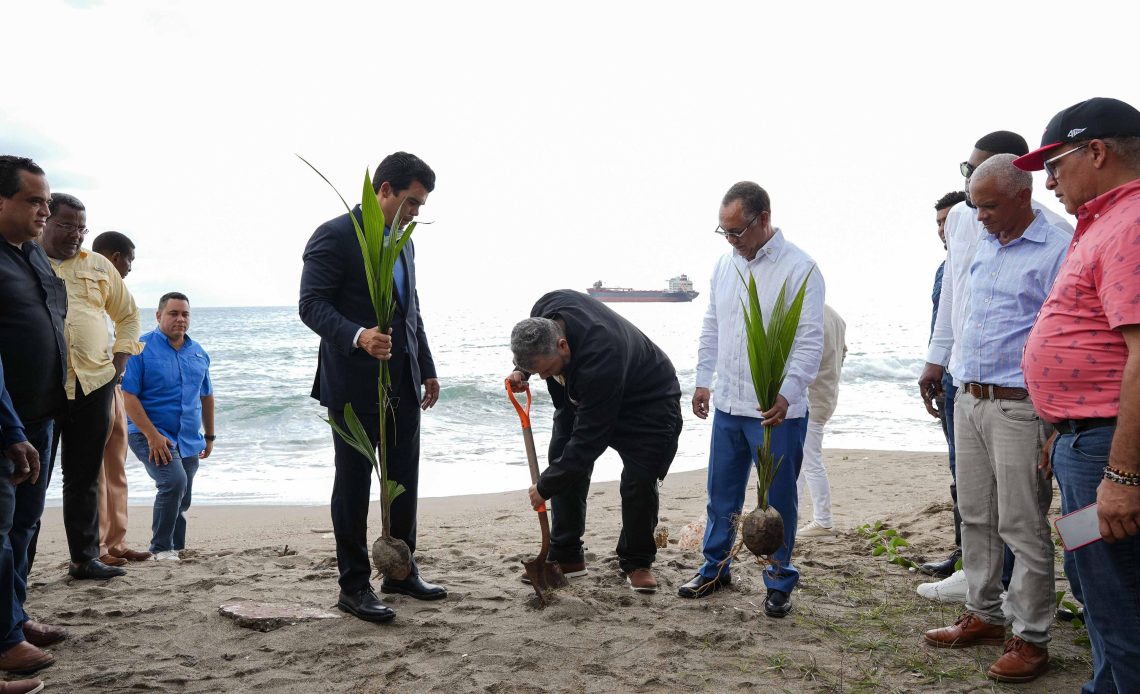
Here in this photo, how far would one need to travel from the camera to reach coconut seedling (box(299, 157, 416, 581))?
317 centimetres

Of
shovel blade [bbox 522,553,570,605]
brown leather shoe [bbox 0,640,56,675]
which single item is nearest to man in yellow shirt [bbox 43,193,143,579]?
brown leather shoe [bbox 0,640,56,675]

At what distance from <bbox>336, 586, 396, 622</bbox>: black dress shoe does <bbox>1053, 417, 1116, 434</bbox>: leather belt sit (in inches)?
102

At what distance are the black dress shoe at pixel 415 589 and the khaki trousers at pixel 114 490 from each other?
1.86m

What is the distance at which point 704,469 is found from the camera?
846 cm

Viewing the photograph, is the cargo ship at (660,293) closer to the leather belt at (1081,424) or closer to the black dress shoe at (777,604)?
the black dress shoe at (777,604)

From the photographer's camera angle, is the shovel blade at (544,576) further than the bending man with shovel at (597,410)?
Yes

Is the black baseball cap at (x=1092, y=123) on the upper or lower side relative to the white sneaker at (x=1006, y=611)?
upper

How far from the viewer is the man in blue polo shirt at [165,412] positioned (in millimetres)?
4668

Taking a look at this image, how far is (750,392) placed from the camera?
3582mm

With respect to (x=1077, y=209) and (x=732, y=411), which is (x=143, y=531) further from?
(x=1077, y=209)

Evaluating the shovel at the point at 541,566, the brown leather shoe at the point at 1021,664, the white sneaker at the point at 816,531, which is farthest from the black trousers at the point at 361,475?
the white sneaker at the point at 816,531

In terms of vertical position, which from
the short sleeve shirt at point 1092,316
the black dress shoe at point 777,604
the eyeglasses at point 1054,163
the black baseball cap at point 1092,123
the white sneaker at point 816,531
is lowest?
the white sneaker at point 816,531

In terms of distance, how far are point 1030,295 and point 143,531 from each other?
19.7ft

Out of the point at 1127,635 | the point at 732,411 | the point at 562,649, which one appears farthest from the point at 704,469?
the point at 1127,635
